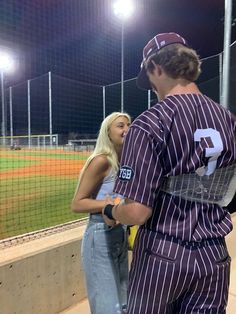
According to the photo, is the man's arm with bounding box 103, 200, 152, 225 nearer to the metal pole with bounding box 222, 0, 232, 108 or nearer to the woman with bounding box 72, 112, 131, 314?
the woman with bounding box 72, 112, 131, 314

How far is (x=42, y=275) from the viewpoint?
3.26 meters

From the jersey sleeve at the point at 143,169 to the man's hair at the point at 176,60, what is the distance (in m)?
0.31

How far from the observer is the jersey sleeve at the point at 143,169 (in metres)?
1.45

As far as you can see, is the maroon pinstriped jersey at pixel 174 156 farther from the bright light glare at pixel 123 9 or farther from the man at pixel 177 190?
the bright light glare at pixel 123 9

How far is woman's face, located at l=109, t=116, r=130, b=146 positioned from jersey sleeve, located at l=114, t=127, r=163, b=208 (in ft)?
3.46

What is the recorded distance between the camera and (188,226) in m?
1.50

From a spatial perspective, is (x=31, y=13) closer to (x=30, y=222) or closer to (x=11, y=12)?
(x=11, y=12)

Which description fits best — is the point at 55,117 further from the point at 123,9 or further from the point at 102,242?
the point at 102,242

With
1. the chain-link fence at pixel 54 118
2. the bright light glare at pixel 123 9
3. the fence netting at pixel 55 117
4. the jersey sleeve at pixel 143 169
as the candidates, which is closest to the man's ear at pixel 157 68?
the jersey sleeve at pixel 143 169

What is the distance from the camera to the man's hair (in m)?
1.56

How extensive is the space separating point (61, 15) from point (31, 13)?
0.79m

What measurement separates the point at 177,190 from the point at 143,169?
176 mm

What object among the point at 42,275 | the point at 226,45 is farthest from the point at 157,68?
the point at 226,45

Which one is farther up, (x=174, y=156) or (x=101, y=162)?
(x=174, y=156)
